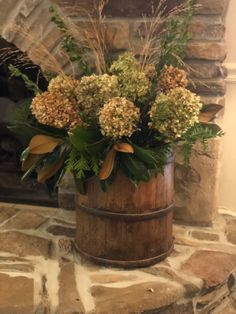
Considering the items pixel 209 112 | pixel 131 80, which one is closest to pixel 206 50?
pixel 209 112

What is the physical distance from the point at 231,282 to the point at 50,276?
0.66 metres

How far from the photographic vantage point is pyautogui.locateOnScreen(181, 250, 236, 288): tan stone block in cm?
153

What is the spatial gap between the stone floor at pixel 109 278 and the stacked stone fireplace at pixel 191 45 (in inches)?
6.0

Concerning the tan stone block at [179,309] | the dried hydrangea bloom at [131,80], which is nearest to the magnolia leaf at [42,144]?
the dried hydrangea bloom at [131,80]

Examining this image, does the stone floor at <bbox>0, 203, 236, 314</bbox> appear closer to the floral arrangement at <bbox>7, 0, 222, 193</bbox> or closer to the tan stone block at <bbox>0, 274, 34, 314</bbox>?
the tan stone block at <bbox>0, 274, 34, 314</bbox>

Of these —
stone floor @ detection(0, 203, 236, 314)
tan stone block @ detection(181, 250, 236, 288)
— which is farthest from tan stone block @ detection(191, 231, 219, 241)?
tan stone block @ detection(181, 250, 236, 288)

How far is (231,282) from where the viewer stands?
1626 mm

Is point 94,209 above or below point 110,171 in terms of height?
below

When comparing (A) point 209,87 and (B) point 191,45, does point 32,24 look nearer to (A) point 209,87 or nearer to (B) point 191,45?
(B) point 191,45

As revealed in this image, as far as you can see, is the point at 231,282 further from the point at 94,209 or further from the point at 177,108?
the point at 177,108

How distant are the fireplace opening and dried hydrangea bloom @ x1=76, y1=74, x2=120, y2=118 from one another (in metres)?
0.83

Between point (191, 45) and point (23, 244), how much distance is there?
104 centimetres

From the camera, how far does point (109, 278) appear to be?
149 centimetres

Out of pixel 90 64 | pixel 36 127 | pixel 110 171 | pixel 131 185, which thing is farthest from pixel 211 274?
pixel 90 64
